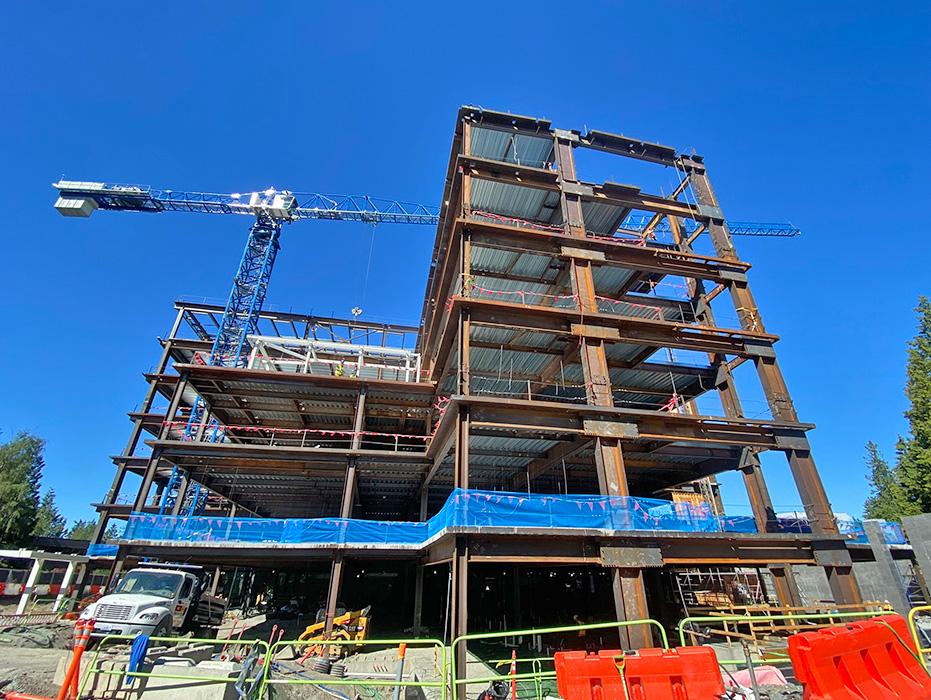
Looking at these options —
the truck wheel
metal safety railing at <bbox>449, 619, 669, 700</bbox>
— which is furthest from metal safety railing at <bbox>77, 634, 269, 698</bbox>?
the truck wheel

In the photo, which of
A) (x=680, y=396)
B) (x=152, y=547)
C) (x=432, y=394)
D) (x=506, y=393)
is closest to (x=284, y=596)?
(x=152, y=547)

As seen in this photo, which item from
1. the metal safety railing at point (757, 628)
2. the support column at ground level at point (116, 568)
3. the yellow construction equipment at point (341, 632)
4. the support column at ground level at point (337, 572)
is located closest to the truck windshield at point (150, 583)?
the support column at ground level at point (116, 568)

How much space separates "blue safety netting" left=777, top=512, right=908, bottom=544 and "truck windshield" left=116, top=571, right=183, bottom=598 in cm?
2218

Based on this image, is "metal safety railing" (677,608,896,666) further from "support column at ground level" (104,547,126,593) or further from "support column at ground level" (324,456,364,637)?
"support column at ground level" (104,547,126,593)

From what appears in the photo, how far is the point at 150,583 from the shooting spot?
14.6 metres

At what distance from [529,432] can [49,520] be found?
324 feet

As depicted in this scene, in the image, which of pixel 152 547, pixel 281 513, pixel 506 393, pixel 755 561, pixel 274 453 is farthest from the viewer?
pixel 281 513

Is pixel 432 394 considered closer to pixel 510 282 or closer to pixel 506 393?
pixel 506 393

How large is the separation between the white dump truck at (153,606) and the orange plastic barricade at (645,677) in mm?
12388

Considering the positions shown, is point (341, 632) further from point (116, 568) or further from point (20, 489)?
point (20, 489)

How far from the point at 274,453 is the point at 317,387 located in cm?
378

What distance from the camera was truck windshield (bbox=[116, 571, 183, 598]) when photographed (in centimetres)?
1438

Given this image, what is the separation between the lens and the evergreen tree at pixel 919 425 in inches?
1129

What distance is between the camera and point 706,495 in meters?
33.3
